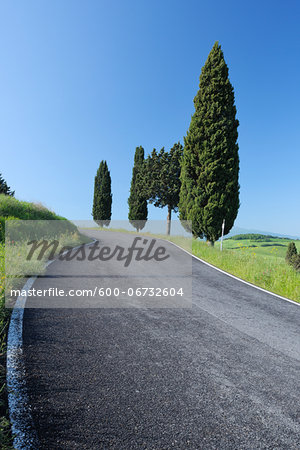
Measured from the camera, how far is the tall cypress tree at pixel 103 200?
4831 centimetres

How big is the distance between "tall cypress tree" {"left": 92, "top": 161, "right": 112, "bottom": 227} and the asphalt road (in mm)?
42759

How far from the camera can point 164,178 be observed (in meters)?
34.6

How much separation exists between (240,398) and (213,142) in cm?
2016

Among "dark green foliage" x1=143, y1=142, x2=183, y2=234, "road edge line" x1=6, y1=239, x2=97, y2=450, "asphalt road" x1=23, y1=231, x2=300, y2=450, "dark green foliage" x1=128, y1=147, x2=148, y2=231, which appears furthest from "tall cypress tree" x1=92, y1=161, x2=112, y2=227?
"road edge line" x1=6, y1=239, x2=97, y2=450

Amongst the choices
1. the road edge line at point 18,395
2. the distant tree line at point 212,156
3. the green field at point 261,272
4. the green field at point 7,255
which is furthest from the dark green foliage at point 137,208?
A: the road edge line at point 18,395

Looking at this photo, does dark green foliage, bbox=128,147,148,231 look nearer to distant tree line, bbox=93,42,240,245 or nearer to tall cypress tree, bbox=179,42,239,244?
distant tree line, bbox=93,42,240,245

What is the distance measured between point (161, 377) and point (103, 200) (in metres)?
46.2

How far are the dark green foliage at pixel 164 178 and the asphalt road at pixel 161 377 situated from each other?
29138mm

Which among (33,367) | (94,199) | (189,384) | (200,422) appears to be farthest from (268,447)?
(94,199)

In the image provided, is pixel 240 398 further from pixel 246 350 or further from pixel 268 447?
pixel 246 350

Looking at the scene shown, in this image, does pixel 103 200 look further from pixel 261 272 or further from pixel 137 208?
pixel 261 272

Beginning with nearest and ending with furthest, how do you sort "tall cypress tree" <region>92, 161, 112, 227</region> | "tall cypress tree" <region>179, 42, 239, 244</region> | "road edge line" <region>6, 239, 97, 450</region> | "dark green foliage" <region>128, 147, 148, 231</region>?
"road edge line" <region>6, 239, 97, 450</region> → "tall cypress tree" <region>179, 42, 239, 244</region> → "dark green foliage" <region>128, 147, 148, 231</region> → "tall cypress tree" <region>92, 161, 112, 227</region>

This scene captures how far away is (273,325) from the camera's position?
221 inches

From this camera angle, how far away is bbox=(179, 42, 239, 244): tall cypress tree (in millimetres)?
20828
